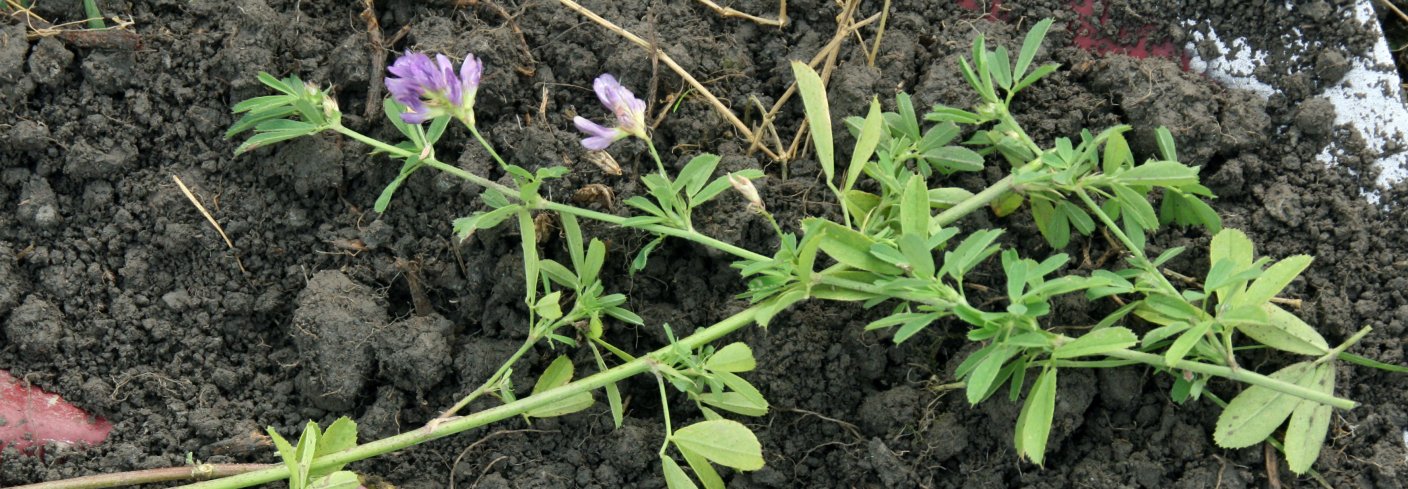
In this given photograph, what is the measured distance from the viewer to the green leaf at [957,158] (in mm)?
1947

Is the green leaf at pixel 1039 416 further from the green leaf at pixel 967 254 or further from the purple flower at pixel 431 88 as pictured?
the purple flower at pixel 431 88

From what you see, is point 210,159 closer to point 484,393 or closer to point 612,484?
point 484,393

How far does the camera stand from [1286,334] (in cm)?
Result: 190

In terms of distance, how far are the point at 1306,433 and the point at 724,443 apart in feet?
2.95

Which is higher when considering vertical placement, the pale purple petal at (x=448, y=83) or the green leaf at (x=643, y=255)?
the pale purple petal at (x=448, y=83)

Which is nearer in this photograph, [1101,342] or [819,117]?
[1101,342]

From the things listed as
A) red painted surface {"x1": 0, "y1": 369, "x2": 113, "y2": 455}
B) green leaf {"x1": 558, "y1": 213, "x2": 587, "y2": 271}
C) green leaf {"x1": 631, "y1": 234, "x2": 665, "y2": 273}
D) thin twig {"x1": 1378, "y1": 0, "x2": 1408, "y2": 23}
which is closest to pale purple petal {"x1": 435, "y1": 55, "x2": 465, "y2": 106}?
green leaf {"x1": 558, "y1": 213, "x2": 587, "y2": 271}

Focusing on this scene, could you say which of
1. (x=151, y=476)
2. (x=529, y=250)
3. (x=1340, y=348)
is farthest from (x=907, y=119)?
(x=151, y=476)

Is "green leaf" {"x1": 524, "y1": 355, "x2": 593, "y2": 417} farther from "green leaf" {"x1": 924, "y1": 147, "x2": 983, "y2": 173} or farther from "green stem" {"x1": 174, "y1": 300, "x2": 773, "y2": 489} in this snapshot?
"green leaf" {"x1": 924, "y1": 147, "x2": 983, "y2": 173}

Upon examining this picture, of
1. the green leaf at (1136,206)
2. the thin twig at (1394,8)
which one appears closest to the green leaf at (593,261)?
the green leaf at (1136,206)

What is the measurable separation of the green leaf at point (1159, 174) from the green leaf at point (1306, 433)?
1.35 feet

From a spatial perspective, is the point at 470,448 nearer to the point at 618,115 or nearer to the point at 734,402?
the point at 734,402

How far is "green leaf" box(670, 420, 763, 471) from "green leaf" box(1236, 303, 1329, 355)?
2.60ft

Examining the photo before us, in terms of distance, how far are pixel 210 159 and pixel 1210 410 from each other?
5.74 feet
